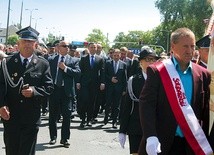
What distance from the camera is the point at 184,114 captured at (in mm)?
3771

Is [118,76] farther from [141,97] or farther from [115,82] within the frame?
[141,97]

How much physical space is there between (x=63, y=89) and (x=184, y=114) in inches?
200

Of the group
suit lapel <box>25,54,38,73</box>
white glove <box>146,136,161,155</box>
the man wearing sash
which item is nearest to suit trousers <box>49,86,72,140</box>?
suit lapel <box>25,54,38,73</box>

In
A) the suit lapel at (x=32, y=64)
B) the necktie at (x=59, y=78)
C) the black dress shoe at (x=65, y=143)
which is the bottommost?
the black dress shoe at (x=65, y=143)

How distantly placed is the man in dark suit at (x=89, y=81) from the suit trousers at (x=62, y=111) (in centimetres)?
242

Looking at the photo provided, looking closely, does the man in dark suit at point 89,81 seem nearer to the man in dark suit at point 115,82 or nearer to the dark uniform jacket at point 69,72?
the man in dark suit at point 115,82

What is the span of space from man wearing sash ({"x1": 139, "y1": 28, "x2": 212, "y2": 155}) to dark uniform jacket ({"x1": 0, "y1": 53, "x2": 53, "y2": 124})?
191 centimetres

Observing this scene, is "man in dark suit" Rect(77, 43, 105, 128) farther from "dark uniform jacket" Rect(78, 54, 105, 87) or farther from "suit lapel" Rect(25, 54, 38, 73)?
"suit lapel" Rect(25, 54, 38, 73)

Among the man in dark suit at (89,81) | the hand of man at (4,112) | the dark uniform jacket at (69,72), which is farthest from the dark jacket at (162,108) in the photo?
the man in dark suit at (89,81)

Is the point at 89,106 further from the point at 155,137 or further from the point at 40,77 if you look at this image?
the point at 155,137

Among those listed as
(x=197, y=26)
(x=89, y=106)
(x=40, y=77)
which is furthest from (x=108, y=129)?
(x=197, y=26)

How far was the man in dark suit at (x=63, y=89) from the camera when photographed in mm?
8336

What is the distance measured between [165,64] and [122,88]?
7469 mm

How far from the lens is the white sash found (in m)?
3.77
